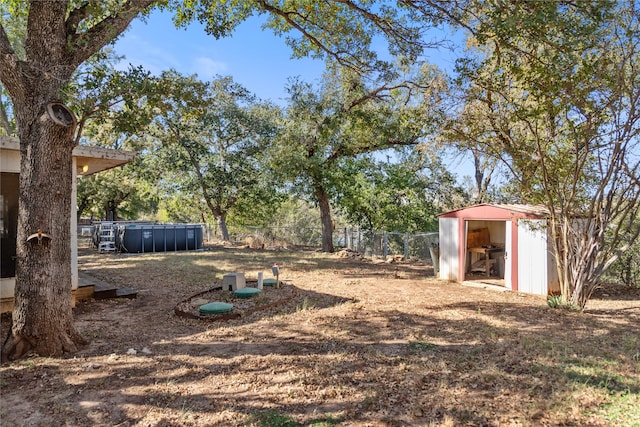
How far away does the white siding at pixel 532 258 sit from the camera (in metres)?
7.87

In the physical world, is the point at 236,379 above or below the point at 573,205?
below

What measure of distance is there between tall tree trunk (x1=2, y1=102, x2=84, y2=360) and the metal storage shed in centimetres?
796

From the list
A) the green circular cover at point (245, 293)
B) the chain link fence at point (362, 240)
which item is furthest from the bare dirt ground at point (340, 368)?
the chain link fence at point (362, 240)

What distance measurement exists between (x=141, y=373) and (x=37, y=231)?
181 centimetres

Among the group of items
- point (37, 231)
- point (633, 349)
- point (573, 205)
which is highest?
point (573, 205)

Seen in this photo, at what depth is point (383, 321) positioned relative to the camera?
17.6 ft

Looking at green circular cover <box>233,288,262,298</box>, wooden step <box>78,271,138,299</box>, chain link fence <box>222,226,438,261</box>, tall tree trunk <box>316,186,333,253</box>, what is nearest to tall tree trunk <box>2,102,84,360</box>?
wooden step <box>78,271,138,299</box>

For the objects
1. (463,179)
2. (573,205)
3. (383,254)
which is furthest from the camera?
(463,179)

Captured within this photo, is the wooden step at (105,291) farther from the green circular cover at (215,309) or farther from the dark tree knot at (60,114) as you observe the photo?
the dark tree knot at (60,114)

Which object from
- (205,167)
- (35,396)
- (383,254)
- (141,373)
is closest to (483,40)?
(141,373)

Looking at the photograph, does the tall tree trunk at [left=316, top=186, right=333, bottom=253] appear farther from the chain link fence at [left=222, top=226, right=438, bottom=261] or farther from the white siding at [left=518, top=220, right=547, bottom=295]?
the white siding at [left=518, top=220, right=547, bottom=295]

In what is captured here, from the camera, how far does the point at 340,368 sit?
3588 millimetres

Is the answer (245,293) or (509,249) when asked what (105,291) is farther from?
(509,249)

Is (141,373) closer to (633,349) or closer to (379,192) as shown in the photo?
(633,349)
